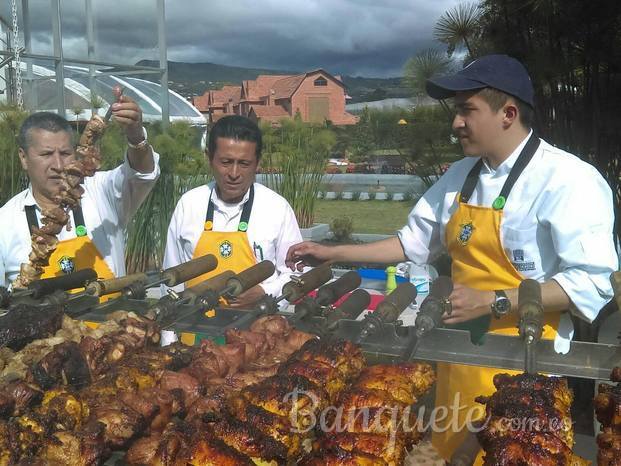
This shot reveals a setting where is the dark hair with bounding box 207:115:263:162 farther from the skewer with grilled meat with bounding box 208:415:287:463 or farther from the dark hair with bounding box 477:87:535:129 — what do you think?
the skewer with grilled meat with bounding box 208:415:287:463

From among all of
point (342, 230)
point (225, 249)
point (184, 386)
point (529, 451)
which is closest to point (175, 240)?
point (225, 249)

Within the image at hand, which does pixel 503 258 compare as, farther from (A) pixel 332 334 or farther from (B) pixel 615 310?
(B) pixel 615 310

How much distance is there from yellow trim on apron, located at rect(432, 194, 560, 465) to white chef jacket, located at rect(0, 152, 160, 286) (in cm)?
210

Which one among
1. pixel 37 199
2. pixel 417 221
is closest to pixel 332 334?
pixel 417 221

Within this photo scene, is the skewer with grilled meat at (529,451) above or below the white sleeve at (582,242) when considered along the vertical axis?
below

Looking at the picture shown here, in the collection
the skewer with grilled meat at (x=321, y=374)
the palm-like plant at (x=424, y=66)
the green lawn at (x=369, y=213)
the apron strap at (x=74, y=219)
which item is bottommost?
the green lawn at (x=369, y=213)

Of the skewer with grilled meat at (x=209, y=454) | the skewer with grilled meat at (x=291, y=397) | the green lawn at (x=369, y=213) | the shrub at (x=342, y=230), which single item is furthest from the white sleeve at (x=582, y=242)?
the green lawn at (x=369, y=213)

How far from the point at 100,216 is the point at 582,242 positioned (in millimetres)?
2949

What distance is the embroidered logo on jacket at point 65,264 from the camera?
12.7 feet

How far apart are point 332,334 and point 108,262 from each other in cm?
211

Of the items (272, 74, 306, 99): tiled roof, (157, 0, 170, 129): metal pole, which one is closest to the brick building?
(272, 74, 306, 99): tiled roof

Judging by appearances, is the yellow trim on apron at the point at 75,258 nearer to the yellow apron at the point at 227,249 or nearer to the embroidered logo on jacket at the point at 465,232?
the yellow apron at the point at 227,249

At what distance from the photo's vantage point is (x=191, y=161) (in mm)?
9648

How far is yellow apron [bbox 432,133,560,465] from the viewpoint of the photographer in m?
2.97
